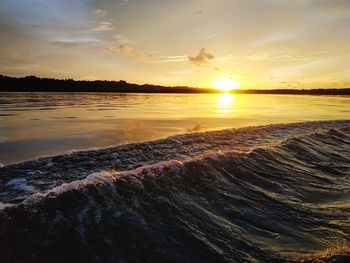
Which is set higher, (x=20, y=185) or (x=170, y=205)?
(x=20, y=185)

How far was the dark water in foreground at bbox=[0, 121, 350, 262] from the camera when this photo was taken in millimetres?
4066

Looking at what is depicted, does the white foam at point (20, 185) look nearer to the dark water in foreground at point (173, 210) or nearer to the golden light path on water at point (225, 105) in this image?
the dark water in foreground at point (173, 210)

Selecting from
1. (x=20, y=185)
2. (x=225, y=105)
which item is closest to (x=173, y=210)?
(x=20, y=185)

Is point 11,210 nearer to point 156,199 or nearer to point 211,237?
point 156,199

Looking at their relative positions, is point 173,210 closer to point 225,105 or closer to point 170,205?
point 170,205

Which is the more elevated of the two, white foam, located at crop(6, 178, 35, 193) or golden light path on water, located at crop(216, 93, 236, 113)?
white foam, located at crop(6, 178, 35, 193)

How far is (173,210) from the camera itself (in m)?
5.25

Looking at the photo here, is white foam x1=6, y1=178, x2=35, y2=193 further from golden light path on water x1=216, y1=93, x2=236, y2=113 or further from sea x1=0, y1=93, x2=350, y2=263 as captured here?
golden light path on water x1=216, y1=93, x2=236, y2=113

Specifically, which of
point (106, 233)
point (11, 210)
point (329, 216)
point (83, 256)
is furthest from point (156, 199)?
point (329, 216)

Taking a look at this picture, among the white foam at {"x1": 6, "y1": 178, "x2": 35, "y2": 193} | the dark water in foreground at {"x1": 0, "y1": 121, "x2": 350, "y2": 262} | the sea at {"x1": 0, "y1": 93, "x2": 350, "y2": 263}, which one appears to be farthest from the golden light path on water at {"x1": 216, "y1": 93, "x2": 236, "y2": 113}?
the white foam at {"x1": 6, "y1": 178, "x2": 35, "y2": 193}

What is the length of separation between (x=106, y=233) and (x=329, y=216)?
380 cm

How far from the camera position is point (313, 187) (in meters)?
7.09

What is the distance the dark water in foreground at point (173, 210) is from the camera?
13.3ft

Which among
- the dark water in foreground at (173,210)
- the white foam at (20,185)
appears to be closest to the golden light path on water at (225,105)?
the dark water in foreground at (173,210)
